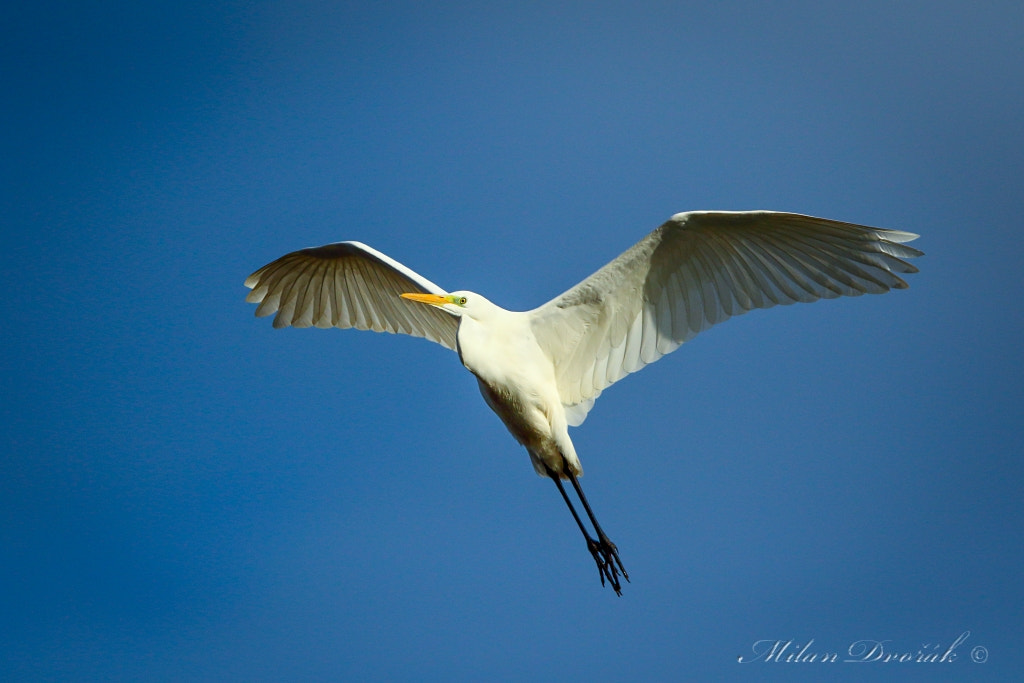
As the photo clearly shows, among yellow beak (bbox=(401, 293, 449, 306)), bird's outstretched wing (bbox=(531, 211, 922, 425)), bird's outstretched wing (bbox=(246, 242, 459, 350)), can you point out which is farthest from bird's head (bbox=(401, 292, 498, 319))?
bird's outstretched wing (bbox=(246, 242, 459, 350))

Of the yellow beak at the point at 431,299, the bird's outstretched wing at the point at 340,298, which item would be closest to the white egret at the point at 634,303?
the yellow beak at the point at 431,299

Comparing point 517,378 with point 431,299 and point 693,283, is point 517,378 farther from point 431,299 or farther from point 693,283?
point 693,283

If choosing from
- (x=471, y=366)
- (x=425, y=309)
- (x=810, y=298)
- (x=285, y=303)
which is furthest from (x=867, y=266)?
(x=285, y=303)

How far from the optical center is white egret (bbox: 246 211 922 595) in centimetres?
599

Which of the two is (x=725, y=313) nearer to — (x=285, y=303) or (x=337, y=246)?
(x=337, y=246)

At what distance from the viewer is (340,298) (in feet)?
25.7

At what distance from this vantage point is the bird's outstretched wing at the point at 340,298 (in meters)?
7.59

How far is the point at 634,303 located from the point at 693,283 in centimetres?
42

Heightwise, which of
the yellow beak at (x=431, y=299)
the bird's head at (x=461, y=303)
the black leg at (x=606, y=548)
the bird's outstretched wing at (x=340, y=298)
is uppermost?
the bird's outstretched wing at (x=340, y=298)

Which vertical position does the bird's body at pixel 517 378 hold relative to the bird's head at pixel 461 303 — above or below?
below

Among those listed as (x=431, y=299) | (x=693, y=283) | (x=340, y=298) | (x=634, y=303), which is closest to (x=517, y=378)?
(x=431, y=299)

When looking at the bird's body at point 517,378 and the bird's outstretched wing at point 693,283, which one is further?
the bird's body at point 517,378

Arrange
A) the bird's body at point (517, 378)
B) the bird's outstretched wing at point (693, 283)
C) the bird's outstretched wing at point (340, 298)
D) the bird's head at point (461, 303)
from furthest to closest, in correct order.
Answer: the bird's outstretched wing at point (340, 298) < the bird's head at point (461, 303) < the bird's body at point (517, 378) < the bird's outstretched wing at point (693, 283)

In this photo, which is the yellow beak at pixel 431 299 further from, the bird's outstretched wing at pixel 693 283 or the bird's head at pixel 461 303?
the bird's outstretched wing at pixel 693 283
